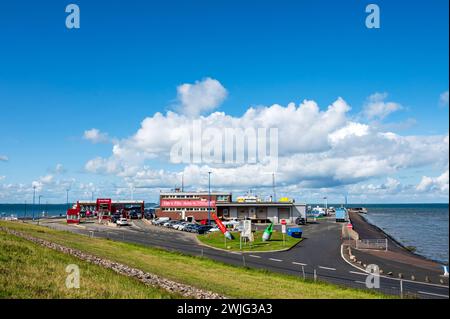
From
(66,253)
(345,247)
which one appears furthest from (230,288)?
(345,247)

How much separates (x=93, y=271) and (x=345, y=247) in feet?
122

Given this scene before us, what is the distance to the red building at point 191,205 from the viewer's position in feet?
339

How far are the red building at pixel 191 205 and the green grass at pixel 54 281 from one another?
76094mm

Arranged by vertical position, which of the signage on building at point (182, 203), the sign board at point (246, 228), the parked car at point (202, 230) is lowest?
the parked car at point (202, 230)

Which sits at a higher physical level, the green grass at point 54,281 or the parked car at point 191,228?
the green grass at point 54,281

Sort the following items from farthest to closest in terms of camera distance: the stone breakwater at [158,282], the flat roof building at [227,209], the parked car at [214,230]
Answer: the flat roof building at [227,209] → the parked car at [214,230] → the stone breakwater at [158,282]

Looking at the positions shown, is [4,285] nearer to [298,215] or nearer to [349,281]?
[349,281]

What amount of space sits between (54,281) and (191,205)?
85.5 m

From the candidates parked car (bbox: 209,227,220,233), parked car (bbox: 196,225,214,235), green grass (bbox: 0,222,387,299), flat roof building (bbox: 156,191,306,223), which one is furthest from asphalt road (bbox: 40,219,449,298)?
flat roof building (bbox: 156,191,306,223)

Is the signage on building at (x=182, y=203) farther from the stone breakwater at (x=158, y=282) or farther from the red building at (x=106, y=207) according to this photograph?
the stone breakwater at (x=158, y=282)

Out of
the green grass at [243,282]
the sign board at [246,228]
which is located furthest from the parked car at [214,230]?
the green grass at [243,282]

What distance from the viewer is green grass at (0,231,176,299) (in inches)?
679

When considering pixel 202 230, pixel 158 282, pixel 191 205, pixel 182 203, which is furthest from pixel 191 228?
pixel 158 282
